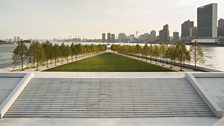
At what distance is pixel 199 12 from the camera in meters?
197

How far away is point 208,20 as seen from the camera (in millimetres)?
187375

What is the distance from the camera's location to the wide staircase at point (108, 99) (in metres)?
18.4

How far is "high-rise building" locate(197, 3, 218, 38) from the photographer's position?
18138 cm

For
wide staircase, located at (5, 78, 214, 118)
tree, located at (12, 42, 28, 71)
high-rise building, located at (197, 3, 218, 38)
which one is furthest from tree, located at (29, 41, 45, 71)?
high-rise building, located at (197, 3, 218, 38)

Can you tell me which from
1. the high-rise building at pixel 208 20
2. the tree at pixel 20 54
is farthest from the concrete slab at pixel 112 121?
the high-rise building at pixel 208 20

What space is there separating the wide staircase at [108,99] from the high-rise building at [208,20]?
17179cm

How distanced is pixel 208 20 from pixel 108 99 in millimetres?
180861

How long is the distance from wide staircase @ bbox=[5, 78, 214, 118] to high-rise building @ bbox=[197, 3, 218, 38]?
17179cm

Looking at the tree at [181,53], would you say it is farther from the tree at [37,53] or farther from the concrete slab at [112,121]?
the concrete slab at [112,121]

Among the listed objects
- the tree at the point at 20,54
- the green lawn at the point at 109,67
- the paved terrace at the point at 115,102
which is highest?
the tree at the point at 20,54

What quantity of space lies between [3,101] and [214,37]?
18574cm

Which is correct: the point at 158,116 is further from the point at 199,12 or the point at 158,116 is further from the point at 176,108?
the point at 199,12

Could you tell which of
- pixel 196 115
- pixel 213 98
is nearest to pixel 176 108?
pixel 196 115

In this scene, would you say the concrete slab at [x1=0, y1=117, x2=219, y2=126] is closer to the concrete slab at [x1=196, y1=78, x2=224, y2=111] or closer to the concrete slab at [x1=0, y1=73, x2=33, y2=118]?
the concrete slab at [x1=0, y1=73, x2=33, y2=118]
